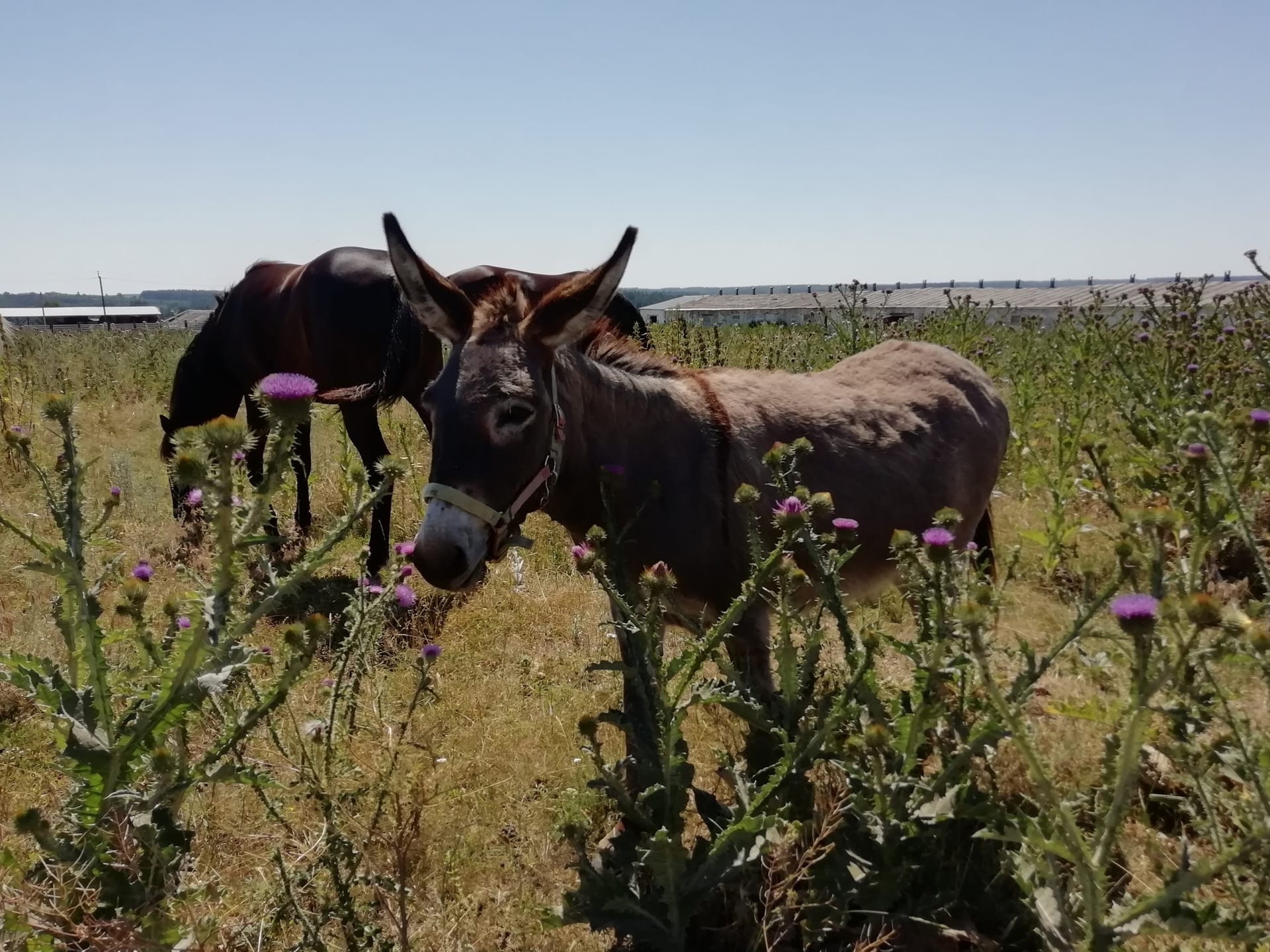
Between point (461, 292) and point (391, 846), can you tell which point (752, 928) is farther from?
point (461, 292)

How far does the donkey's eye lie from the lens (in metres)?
2.04

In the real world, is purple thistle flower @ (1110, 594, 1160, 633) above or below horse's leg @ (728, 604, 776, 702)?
above

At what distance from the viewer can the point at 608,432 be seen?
2451 mm

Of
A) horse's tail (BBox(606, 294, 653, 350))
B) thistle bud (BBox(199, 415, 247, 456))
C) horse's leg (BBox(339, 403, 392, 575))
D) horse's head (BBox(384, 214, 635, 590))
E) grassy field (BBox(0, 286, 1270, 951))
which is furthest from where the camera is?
horse's tail (BBox(606, 294, 653, 350))

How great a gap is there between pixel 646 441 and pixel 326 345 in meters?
3.49

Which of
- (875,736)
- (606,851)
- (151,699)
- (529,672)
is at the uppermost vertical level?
(151,699)

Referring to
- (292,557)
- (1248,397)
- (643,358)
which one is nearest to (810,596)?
(643,358)

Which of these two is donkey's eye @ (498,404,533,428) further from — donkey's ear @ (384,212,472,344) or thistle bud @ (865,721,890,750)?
thistle bud @ (865,721,890,750)

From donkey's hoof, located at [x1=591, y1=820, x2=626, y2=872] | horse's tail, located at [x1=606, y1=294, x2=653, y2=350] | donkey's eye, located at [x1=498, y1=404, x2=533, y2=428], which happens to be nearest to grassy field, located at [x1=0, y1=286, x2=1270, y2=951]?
donkey's hoof, located at [x1=591, y1=820, x2=626, y2=872]

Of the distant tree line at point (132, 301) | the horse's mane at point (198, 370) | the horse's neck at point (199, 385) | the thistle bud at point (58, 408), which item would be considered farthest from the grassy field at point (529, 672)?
the distant tree line at point (132, 301)

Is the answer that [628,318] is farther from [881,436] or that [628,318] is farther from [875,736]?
[875,736]

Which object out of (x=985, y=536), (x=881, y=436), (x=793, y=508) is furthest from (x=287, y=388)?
(x=985, y=536)

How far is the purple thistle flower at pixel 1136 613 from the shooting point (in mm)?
1126

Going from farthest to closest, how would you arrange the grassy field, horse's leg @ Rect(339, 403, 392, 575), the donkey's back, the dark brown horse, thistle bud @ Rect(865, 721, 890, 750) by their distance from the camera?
1. horse's leg @ Rect(339, 403, 392, 575)
2. the dark brown horse
3. the donkey's back
4. the grassy field
5. thistle bud @ Rect(865, 721, 890, 750)
